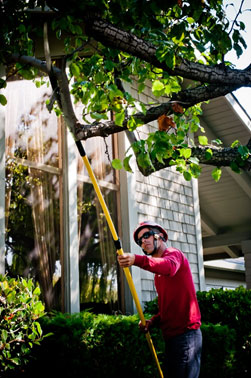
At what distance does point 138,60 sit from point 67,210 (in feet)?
7.23

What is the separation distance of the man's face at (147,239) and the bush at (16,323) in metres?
1.03

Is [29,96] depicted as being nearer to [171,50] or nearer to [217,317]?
[171,50]

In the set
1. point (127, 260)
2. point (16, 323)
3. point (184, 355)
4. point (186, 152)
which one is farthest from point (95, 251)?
point (127, 260)

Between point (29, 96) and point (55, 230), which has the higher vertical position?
point (29, 96)

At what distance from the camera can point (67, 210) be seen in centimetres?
604

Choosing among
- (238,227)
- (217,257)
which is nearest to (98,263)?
(238,227)

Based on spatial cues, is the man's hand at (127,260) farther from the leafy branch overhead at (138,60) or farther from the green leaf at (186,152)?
the green leaf at (186,152)

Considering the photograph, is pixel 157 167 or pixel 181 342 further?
pixel 157 167

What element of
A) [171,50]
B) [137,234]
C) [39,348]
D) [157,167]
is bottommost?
[39,348]

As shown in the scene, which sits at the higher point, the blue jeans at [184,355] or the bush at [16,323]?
the bush at [16,323]

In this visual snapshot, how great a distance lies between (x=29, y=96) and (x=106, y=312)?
9.34 feet

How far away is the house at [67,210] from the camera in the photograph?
5.53 m

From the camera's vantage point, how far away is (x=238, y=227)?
12.8 meters

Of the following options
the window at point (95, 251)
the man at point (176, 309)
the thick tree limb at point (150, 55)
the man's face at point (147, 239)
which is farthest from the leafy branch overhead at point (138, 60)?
the window at point (95, 251)
